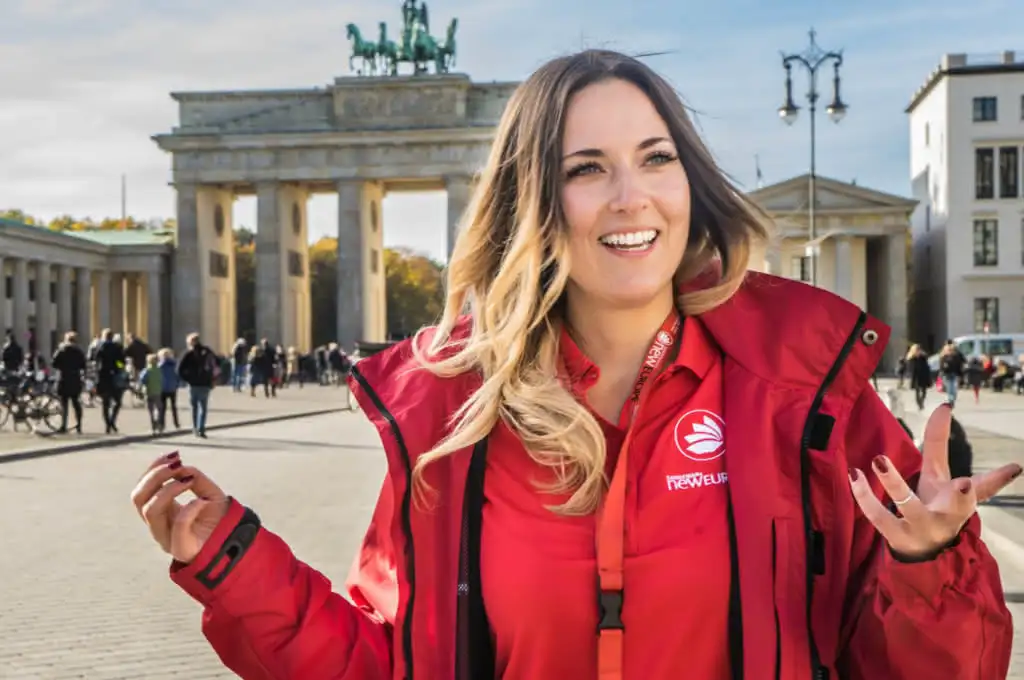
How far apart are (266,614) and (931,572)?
1.20 meters

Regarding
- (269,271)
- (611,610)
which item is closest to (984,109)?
(269,271)

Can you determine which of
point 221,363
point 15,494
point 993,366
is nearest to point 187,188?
point 221,363

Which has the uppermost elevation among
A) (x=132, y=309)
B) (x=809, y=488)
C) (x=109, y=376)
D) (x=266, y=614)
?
(x=132, y=309)

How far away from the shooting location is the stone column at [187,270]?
75.0m

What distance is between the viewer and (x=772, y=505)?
7.36 feet

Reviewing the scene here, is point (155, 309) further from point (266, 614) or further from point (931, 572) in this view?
point (931, 572)

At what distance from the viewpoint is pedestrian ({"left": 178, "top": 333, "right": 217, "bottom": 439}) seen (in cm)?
2444

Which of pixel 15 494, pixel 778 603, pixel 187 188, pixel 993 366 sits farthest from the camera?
pixel 187 188

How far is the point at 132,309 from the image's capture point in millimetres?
93125

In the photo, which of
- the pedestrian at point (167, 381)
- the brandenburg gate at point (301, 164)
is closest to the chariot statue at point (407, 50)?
the brandenburg gate at point (301, 164)

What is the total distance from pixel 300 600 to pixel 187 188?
7670cm

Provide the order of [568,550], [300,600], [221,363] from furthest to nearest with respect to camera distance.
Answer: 1. [221,363]
2. [300,600]
3. [568,550]

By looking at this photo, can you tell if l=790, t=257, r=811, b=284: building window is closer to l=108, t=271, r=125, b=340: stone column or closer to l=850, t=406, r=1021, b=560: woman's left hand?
l=108, t=271, r=125, b=340: stone column

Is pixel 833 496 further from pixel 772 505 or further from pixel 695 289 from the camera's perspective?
pixel 695 289
